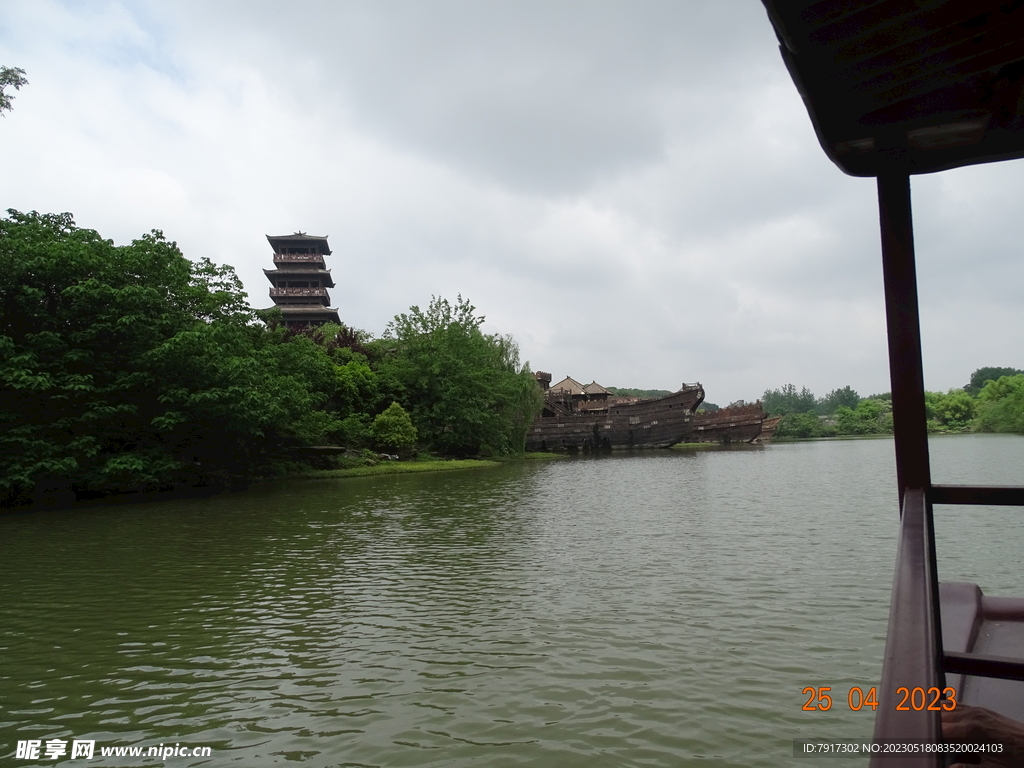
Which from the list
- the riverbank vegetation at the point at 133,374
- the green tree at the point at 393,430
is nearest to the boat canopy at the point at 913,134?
the riverbank vegetation at the point at 133,374

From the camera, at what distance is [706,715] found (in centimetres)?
371

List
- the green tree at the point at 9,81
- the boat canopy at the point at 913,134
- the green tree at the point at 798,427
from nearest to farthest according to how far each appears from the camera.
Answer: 1. the boat canopy at the point at 913,134
2. the green tree at the point at 9,81
3. the green tree at the point at 798,427

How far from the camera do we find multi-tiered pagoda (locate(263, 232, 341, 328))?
51.6 metres

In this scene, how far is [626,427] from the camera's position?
45469 millimetres

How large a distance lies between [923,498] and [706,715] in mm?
2213

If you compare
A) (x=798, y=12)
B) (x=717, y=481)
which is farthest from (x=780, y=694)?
(x=717, y=481)

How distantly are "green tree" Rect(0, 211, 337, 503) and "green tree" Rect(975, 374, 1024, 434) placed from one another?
190ft

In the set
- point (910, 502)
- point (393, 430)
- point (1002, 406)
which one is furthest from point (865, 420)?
Result: point (910, 502)

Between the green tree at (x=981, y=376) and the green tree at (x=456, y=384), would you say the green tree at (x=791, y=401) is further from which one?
the green tree at (x=456, y=384)

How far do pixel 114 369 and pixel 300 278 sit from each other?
1494 inches

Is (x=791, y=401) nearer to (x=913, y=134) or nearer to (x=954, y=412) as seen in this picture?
(x=954, y=412)

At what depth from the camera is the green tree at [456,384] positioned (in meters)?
33.4

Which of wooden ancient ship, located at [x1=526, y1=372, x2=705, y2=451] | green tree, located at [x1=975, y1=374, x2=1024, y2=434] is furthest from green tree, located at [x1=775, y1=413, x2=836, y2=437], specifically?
wooden ancient ship, located at [x1=526, y1=372, x2=705, y2=451]

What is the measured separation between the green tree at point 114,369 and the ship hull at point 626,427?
26898mm
